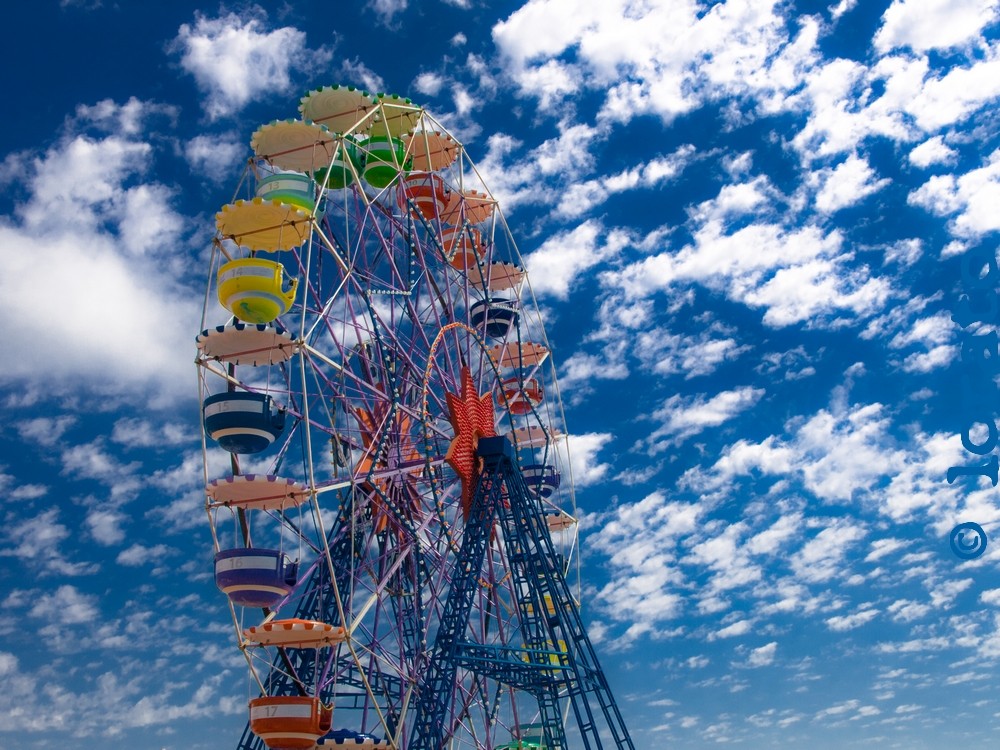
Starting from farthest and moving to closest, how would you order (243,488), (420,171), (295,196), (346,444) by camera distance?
(420,171) < (346,444) < (295,196) < (243,488)

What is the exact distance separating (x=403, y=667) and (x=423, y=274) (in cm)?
973

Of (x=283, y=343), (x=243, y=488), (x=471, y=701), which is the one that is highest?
(x=283, y=343)

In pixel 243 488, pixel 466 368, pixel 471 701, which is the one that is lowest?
pixel 471 701

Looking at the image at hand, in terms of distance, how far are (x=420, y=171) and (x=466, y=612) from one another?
1230 cm

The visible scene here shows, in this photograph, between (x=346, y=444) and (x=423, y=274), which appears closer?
(x=346, y=444)

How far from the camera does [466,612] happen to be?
802 inches

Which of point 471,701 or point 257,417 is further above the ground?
point 257,417

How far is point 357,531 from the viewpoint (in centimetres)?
2227

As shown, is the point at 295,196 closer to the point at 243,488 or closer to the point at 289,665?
the point at 243,488

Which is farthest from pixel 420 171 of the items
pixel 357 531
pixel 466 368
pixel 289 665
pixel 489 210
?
pixel 289 665

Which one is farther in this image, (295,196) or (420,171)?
(420,171)

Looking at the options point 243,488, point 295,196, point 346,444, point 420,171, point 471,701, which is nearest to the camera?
point 243,488

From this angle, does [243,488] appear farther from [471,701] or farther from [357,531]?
[471,701]

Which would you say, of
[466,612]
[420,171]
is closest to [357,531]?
[466,612]
